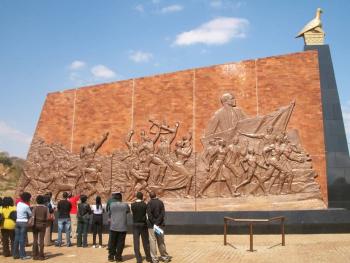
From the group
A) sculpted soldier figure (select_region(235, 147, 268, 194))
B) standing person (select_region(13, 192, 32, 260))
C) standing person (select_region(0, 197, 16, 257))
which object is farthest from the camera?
sculpted soldier figure (select_region(235, 147, 268, 194))

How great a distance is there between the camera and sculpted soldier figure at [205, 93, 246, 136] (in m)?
13.1

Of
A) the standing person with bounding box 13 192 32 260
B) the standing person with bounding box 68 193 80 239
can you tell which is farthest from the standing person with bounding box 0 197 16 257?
the standing person with bounding box 68 193 80 239

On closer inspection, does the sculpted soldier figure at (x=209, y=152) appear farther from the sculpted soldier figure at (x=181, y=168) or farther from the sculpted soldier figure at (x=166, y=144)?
the sculpted soldier figure at (x=166, y=144)

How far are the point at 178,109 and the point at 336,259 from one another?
8024 millimetres

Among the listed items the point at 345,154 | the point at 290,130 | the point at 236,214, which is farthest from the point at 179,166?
the point at 345,154

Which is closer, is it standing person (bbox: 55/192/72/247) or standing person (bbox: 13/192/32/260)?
standing person (bbox: 13/192/32/260)

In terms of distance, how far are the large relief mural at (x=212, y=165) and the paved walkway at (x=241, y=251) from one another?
1.86m

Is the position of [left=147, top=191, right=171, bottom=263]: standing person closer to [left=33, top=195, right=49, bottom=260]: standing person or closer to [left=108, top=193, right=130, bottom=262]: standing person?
[left=108, top=193, right=130, bottom=262]: standing person

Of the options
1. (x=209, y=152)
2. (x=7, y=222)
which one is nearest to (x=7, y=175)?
(x=209, y=152)

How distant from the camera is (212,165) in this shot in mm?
13039

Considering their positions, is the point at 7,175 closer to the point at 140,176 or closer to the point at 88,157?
the point at 88,157

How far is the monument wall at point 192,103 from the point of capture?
1249 cm

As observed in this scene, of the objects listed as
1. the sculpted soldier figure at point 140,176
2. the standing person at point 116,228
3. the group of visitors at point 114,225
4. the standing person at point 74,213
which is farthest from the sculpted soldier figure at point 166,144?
the standing person at point 116,228

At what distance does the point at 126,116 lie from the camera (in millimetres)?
15055
